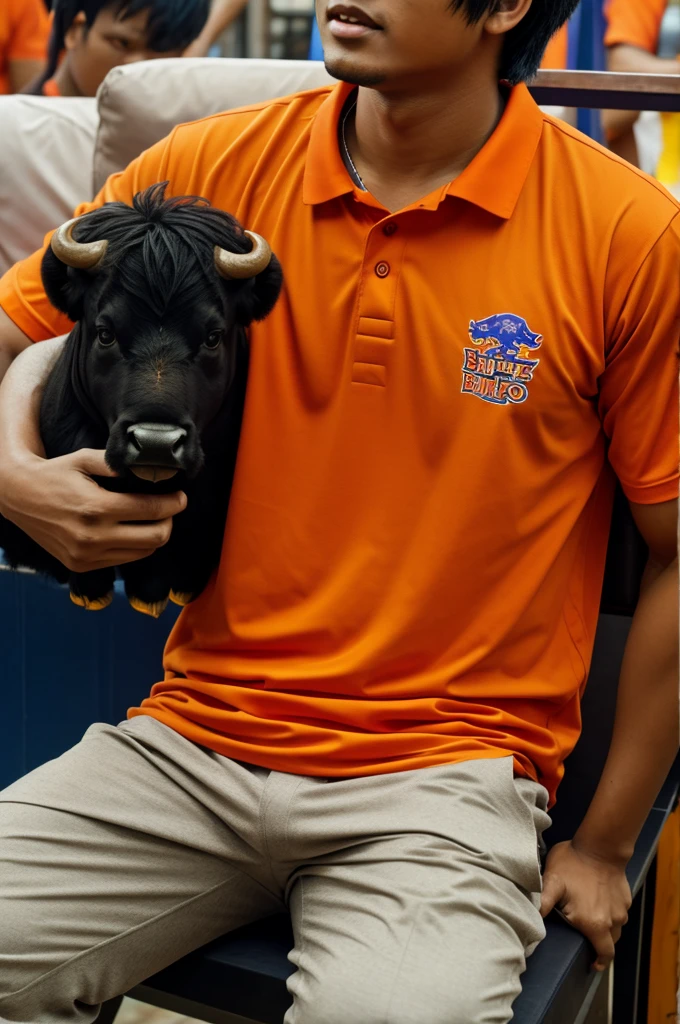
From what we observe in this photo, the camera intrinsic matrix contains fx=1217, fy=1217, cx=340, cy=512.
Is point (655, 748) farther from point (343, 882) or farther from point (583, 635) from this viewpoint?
point (343, 882)

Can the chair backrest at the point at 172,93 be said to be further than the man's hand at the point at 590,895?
Yes

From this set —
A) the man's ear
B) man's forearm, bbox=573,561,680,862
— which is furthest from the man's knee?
the man's ear

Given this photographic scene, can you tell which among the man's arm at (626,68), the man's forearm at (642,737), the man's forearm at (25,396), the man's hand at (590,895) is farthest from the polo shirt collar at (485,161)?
the man's arm at (626,68)

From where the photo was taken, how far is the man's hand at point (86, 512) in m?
1.43

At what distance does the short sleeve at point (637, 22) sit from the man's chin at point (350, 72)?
81.8 inches

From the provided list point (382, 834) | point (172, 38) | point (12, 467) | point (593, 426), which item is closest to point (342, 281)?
point (593, 426)

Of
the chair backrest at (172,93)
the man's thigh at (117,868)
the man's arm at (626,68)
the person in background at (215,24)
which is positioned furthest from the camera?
the person in background at (215,24)

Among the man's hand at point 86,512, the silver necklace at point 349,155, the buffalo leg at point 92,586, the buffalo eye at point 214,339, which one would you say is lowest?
the buffalo leg at point 92,586

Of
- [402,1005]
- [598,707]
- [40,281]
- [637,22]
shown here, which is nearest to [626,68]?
[637,22]

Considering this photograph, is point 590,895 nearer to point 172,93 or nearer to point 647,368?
point 647,368

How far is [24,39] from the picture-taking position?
13.2 ft

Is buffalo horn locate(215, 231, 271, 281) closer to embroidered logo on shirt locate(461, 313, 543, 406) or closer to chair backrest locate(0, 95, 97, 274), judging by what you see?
embroidered logo on shirt locate(461, 313, 543, 406)

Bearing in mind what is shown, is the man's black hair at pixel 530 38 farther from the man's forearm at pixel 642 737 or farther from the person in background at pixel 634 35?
the person in background at pixel 634 35

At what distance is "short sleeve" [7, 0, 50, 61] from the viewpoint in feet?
13.1
